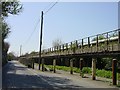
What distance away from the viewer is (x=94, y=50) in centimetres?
2967

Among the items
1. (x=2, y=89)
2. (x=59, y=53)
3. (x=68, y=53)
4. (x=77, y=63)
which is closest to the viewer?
(x=2, y=89)

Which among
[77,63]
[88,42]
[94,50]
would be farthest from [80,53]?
[77,63]

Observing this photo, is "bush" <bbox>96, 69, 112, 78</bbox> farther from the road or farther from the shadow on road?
the shadow on road

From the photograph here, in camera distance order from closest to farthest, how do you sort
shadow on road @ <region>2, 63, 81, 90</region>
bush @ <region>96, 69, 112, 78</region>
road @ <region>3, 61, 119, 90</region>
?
shadow on road @ <region>2, 63, 81, 90</region> < road @ <region>3, 61, 119, 90</region> < bush @ <region>96, 69, 112, 78</region>

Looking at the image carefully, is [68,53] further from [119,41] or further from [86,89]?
[86,89]

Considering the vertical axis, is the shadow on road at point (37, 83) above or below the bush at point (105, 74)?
below

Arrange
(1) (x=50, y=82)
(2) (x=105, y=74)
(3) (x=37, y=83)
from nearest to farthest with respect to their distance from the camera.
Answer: (3) (x=37, y=83) → (1) (x=50, y=82) → (2) (x=105, y=74)

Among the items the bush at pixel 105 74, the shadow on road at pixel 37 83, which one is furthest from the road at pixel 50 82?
the bush at pixel 105 74

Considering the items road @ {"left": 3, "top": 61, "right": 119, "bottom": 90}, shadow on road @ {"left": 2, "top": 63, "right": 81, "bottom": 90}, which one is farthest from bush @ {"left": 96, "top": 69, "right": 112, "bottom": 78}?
shadow on road @ {"left": 2, "top": 63, "right": 81, "bottom": 90}

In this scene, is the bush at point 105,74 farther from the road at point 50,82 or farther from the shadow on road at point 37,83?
the shadow on road at point 37,83

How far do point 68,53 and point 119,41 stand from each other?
63.6ft

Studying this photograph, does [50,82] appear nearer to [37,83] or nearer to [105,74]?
[37,83]

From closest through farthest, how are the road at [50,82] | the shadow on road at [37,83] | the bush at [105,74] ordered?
the shadow on road at [37,83]
the road at [50,82]
the bush at [105,74]

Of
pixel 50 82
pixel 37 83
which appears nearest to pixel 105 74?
pixel 50 82
